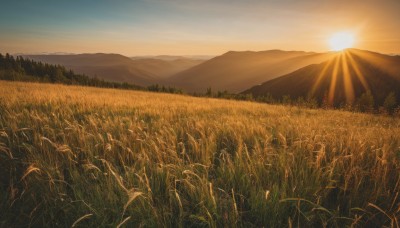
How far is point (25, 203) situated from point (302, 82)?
515 ft

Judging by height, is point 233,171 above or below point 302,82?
below

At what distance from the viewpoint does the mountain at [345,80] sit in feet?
393

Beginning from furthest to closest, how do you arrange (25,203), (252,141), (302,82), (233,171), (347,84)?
(302,82)
(347,84)
(252,141)
(233,171)
(25,203)

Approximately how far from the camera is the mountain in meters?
120

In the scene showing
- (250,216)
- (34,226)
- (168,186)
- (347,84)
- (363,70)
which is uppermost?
(363,70)

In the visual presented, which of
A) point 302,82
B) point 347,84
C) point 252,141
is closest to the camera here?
point 252,141

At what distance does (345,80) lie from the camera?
429 ft

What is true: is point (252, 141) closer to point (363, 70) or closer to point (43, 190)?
point (43, 190)

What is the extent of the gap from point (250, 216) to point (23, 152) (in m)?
2.95

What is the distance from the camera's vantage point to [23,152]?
2.92 m

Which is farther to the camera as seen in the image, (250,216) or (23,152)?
(23,152)

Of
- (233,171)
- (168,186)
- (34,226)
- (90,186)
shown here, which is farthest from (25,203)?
(233,171)

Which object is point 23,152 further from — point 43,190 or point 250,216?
point 250,216

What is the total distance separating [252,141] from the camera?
352 cm
